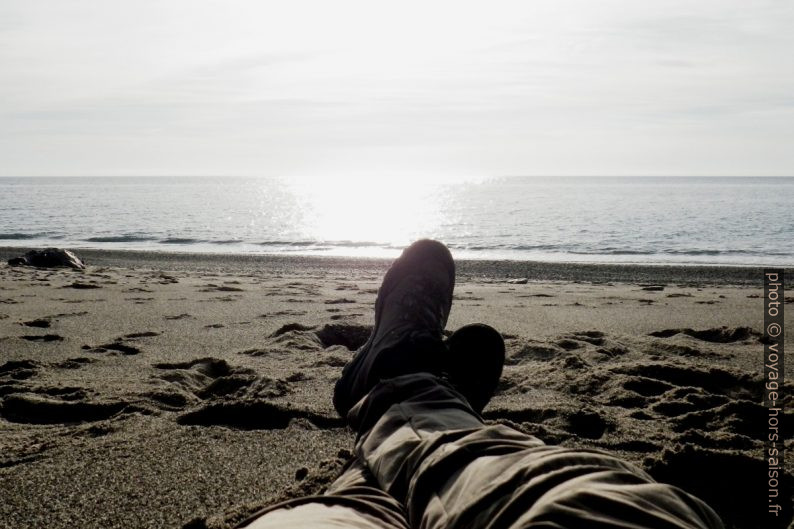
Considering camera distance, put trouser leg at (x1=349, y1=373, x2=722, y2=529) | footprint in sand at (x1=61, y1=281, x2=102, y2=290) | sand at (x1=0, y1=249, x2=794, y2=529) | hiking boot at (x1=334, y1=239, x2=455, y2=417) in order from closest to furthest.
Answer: trouser leg at (x1=349, y1=373, x2=722, y2=529) < sand at (x1=0, y1=249, x2=794, y2=529) < hiking boot at (x1=334, y1=239, x2=455, y2=417) < footprint in sand at (x1=61, y1=281, x2=102, y2=290)

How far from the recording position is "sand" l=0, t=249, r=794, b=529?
176 cm

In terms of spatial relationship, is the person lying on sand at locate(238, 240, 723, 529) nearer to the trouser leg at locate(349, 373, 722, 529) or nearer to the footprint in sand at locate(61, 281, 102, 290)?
the trouser leg at locate(349, 373, 722, 529)

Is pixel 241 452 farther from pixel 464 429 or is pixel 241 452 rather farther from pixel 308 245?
pixel 308 245

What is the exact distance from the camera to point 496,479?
107 centimetres

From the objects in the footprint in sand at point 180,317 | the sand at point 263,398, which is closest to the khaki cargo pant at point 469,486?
the sand at point 263,398

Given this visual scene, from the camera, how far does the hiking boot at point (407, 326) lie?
218 cm

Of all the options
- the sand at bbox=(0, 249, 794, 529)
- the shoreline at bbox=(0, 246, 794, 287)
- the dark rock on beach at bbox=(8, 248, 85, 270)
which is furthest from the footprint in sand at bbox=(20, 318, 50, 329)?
the shoreline at bbox=(0, 246, 794, 287)

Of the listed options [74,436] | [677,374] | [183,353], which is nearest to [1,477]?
[74,436]

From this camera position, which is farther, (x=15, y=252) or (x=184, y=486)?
(x=15, y=252)

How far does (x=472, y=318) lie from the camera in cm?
483

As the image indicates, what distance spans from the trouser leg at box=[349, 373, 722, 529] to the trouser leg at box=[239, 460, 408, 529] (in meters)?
0.03

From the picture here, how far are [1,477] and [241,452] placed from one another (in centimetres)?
63

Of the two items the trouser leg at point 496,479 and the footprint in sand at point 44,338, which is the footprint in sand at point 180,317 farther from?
the trouser leg at point 496,479

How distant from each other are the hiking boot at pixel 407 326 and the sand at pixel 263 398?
0.21 metres
